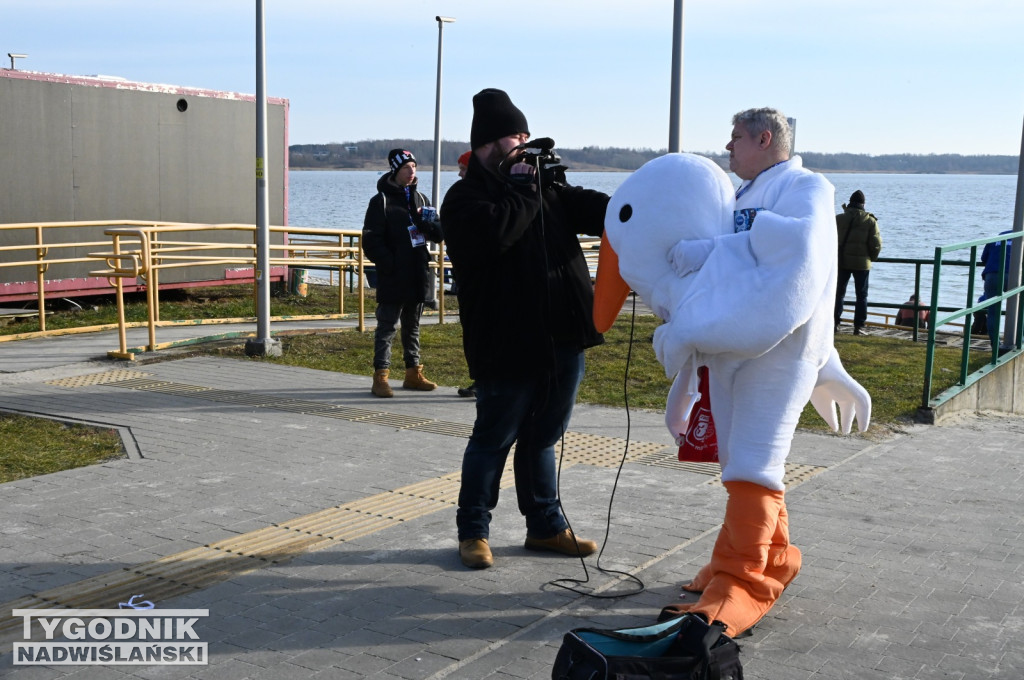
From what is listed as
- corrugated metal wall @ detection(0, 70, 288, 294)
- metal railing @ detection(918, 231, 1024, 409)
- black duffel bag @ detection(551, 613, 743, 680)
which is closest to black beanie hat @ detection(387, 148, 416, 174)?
metal railing @ detection(918, 231, 1024, 409)

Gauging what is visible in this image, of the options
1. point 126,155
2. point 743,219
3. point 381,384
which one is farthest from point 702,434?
point 126,155

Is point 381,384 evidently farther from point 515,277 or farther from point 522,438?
point 515,277

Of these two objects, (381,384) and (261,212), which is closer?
(381,384)

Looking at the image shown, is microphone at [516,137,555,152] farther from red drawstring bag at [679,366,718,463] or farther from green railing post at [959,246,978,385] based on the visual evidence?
green railing post at [959,246,978,385]

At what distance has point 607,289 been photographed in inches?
175

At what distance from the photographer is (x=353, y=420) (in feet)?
25.6

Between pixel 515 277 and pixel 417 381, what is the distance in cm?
441

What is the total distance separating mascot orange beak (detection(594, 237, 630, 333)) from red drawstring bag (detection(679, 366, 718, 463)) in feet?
1.57

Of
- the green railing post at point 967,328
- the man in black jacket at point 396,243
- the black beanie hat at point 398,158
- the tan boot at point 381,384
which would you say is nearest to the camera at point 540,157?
the man in black jacket at point 396,243

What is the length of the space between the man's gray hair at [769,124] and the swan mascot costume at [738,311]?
97 mm

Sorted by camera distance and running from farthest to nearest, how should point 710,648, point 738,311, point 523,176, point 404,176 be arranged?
1. point 404,176
2. point 523,176
3. point 738,311
4. point 710,648

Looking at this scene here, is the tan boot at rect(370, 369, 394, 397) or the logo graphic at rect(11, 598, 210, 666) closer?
the logo graphic at rect(11, 598, 210, 666)

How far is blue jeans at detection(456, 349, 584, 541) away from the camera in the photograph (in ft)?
15.6

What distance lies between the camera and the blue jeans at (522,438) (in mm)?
4766
